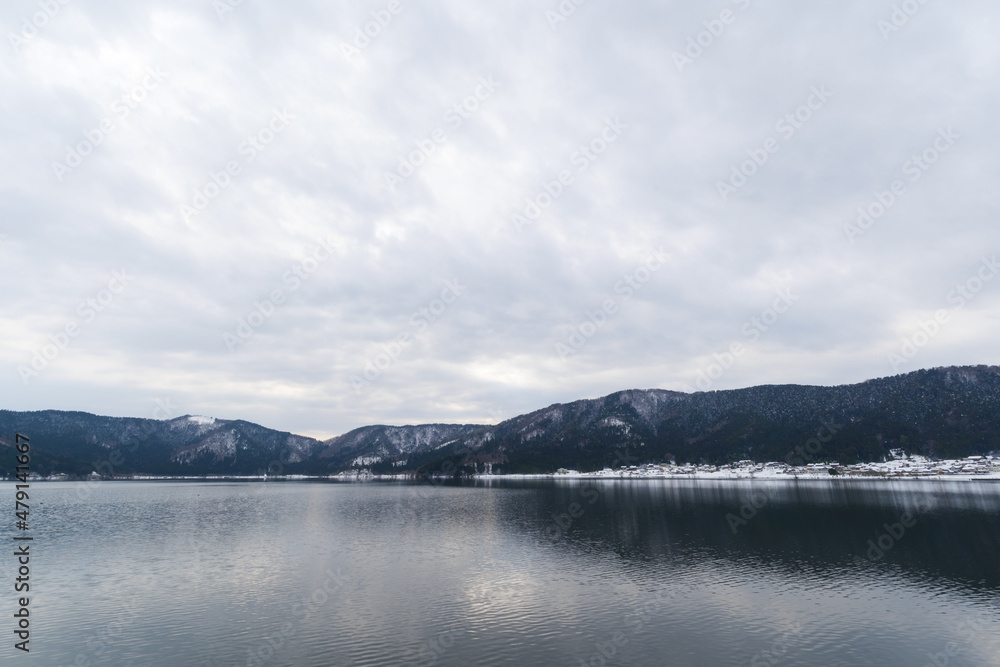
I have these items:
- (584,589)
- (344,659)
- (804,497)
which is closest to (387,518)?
(584,589)

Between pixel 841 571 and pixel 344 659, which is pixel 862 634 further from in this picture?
pixel 344 659

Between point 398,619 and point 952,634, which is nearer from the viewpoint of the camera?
point 952,634

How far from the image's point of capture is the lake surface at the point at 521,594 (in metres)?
39.8

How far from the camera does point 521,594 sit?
5666cm

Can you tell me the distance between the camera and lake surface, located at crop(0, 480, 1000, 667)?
39.8 metres

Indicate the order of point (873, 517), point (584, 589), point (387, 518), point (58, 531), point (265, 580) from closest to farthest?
point (584, 589) → point (265, 580) → point (58, 531) → point (873, 517) → point (387, 518)

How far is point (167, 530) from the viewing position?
106375 mm

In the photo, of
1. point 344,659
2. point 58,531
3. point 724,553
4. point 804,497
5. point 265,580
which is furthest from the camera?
point 804,497

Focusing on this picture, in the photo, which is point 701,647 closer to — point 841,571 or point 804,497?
point 841,571

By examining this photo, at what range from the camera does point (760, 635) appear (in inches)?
1694

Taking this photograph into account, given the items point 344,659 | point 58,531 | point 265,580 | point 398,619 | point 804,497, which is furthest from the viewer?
point 804,497

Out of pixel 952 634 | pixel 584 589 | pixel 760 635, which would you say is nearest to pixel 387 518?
pixel 584 589

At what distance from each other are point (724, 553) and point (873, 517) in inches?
2665

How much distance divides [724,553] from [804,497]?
125 metres
